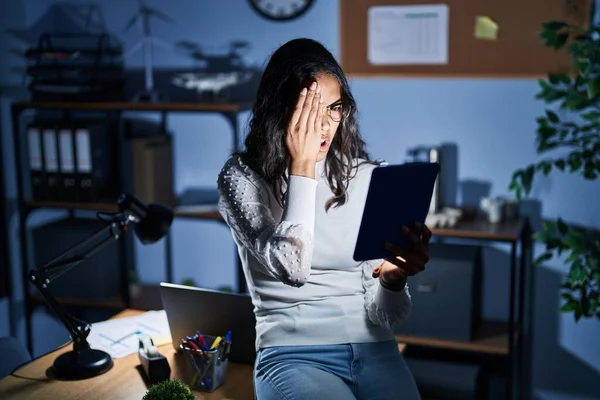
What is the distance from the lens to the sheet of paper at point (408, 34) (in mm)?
2986

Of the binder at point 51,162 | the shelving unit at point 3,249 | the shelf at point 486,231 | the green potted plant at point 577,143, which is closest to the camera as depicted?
the green potted plant at point 577,143

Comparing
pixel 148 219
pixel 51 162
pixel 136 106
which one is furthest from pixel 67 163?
pixel 148 219

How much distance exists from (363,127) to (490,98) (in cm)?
50

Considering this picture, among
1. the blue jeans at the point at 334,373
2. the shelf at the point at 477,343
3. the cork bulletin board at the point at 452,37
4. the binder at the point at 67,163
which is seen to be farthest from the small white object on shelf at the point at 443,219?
the binder at the point at 67,163

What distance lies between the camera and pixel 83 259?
181cm

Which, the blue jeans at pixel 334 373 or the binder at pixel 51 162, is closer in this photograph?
the blue jeans at pixel 334 373

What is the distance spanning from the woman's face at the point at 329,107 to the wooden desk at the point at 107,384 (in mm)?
545

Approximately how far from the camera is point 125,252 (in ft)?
10.7

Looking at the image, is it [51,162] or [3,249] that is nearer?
[51,162]

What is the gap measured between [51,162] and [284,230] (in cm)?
186

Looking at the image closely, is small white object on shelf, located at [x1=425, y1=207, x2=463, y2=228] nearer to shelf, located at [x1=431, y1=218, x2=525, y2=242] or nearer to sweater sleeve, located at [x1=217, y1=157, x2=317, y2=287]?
shelf, located at [x1=431, y1=218, x2=525, y2=242]

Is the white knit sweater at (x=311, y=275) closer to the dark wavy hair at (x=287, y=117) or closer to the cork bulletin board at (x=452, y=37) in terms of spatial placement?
the dark wavy hair at (x=287, y=117)

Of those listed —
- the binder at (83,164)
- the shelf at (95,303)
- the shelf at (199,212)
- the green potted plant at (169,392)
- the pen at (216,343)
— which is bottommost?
the shelf at (95,303)

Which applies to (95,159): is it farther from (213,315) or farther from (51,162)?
(213,315)
